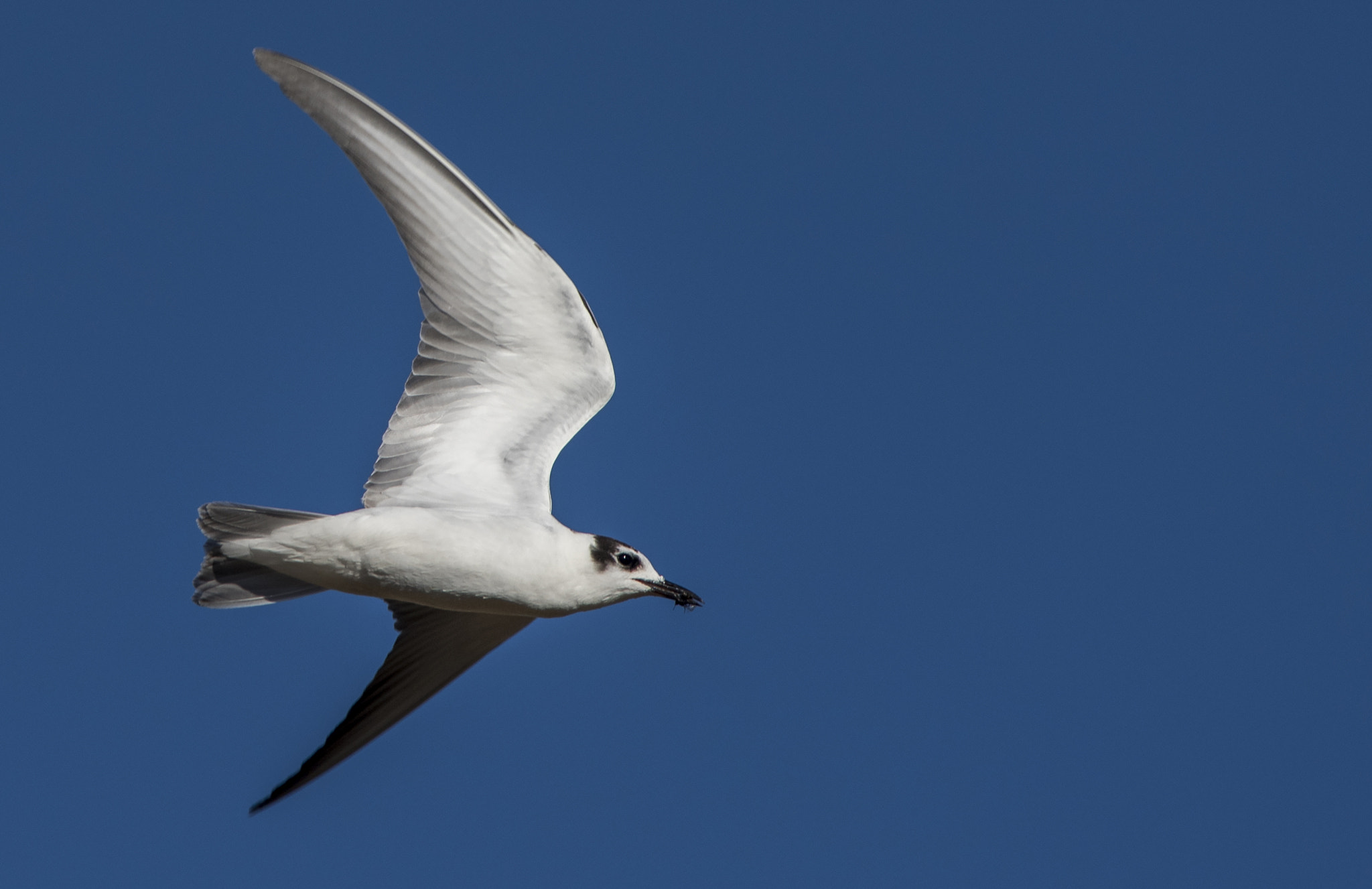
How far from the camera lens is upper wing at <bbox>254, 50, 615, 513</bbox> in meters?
8.67

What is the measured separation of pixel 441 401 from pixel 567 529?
3.56 feet

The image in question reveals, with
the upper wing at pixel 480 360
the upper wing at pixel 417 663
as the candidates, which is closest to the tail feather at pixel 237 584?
the upper wing at pixel 480 360

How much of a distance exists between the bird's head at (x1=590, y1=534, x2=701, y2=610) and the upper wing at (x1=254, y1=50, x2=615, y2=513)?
0.52 m

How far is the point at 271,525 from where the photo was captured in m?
8.34

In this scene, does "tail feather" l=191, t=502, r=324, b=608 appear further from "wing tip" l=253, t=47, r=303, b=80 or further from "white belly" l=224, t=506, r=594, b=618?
"wing tip" l=253, t=47, r=303, b=80

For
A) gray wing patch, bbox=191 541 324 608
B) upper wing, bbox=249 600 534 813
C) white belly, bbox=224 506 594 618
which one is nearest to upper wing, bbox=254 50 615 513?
white belly, bbox=224 506 594 618

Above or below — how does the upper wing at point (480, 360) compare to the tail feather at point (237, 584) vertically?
above

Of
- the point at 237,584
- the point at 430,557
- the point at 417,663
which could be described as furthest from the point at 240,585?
the point at 417,663

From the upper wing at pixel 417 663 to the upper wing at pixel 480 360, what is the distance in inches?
50.3

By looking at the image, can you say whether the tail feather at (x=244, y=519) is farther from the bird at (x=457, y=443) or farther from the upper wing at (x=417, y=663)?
the upper wing at (x=417, y=663)

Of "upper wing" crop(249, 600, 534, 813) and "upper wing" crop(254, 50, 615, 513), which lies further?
"upper wing" crop(249, 600, 534, 813)

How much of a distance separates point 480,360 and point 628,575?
150 centimetres

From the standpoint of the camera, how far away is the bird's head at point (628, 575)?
336 inches

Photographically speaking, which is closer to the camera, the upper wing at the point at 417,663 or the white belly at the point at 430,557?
the white belly at the point at 430,557
